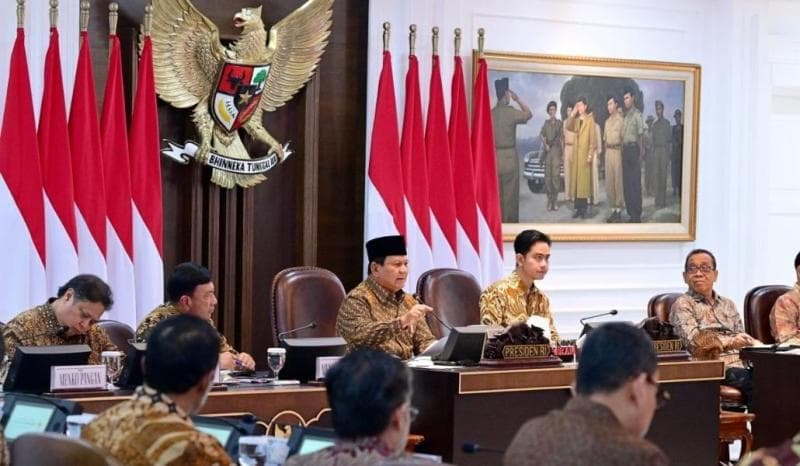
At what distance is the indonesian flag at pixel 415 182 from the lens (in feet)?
24.6

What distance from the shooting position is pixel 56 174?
6.42 m

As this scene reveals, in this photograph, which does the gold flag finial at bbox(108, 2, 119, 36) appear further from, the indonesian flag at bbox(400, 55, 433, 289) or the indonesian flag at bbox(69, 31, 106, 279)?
the indonesian flag at bbox(400, 55, 433, 289)

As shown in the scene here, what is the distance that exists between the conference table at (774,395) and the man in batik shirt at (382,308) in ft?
5.20

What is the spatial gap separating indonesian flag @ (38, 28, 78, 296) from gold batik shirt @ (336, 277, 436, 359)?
1377 mm

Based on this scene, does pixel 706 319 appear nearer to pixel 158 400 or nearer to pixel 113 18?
pixel 113 18

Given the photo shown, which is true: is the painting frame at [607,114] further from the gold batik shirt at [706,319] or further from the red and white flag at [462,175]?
the gold batik shirt at [706,319]

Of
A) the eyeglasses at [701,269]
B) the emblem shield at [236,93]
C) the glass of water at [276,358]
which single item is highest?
the emblem shield at [236,93]

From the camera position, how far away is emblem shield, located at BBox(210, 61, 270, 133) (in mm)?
7105

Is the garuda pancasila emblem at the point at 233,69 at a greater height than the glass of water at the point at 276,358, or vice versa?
the garuda pancasila emblem at the point at 233,69

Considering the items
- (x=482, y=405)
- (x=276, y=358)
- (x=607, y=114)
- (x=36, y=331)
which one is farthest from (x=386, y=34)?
(x=36, y=331)

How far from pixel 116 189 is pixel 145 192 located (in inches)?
5.8

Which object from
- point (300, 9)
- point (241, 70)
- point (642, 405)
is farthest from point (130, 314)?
point (642, 405)

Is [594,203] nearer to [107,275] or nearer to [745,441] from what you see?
[745,441]

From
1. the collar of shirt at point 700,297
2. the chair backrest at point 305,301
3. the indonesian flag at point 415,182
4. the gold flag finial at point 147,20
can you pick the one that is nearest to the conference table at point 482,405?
the chair backrest at point 305,301
